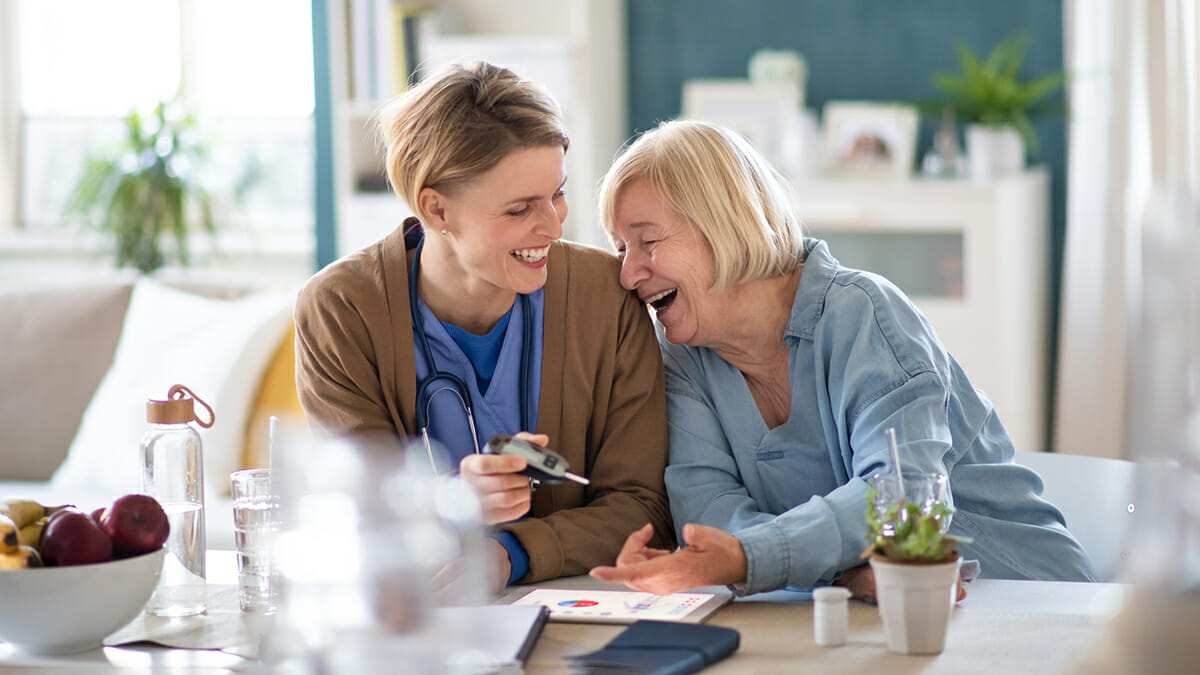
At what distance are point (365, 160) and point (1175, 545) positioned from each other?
3.98 m

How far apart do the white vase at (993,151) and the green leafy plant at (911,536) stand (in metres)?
2.76

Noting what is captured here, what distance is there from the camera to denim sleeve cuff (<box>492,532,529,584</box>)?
1587 mm

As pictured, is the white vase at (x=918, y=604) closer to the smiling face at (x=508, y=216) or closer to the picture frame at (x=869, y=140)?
the smiling face at (x=508, y=216)

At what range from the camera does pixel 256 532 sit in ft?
4.87

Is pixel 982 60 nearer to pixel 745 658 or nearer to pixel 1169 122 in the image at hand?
pixel 1169 122

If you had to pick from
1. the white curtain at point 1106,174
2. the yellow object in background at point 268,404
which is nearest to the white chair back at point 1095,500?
the yellow object in background at point 268,404

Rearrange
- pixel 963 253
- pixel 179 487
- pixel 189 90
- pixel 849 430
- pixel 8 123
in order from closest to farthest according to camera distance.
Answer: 1. pixel 179 487
2. pixel 849 430
3. pixel 963 253
4. pixel 189 90
5. pixel 8 123

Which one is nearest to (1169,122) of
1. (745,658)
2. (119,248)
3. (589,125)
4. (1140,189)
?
(1140,189)

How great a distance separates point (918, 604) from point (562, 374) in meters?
0.72

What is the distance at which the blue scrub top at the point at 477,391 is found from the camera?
179 centimetres

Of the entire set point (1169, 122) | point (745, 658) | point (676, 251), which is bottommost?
point (745, 658)

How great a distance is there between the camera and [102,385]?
3.18m

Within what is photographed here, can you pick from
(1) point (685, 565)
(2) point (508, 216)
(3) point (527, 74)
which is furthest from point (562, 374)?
(3) point (527, 74)

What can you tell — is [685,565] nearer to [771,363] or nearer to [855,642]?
[855,642]
